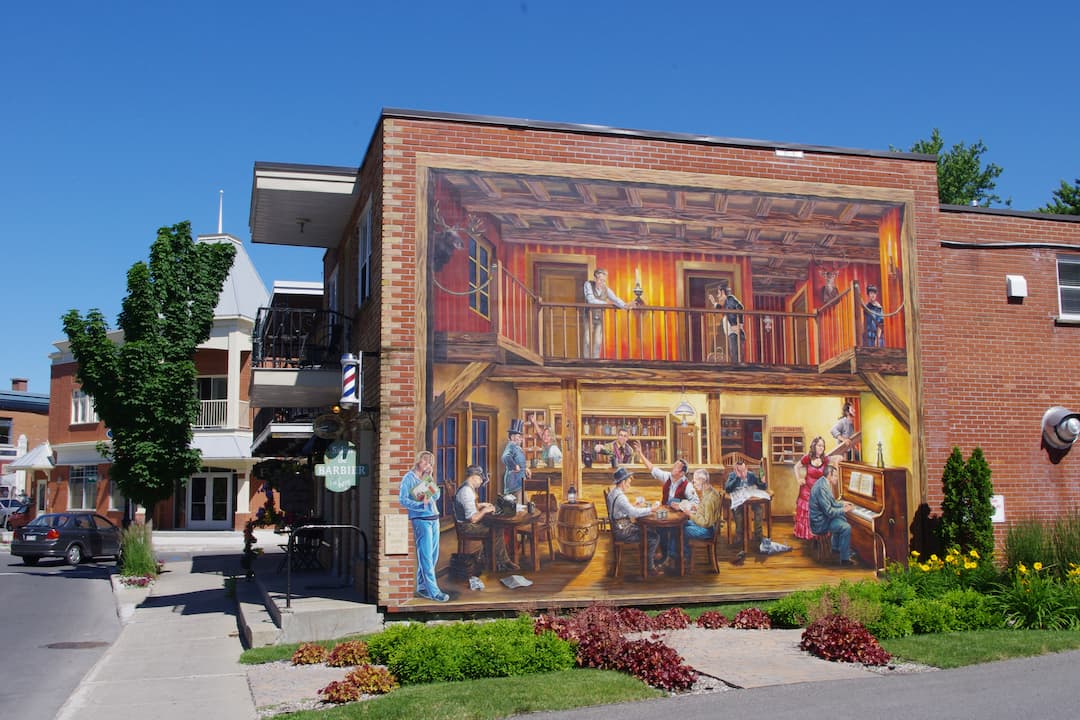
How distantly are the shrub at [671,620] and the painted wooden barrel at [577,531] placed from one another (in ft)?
4.35

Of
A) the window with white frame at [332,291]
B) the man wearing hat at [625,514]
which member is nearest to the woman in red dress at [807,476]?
the man wearing hat at [625,514]

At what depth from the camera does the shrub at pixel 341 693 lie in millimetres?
8594

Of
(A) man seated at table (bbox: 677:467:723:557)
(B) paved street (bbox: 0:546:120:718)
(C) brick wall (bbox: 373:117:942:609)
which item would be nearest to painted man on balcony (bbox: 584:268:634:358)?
(C) brick wall (bbox: 373:117:942:609)

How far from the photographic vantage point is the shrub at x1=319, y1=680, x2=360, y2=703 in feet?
28.2

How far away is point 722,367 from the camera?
14016 millimetres

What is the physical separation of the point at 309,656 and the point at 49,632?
6.09 metres

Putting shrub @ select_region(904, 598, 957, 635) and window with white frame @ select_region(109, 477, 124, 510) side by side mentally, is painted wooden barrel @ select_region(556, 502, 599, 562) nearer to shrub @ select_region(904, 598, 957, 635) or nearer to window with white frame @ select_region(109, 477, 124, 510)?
shrub @ select_region(904, 598, 957, 635)

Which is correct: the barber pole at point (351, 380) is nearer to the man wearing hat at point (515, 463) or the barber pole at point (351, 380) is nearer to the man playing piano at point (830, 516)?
the man wearing hat at point (515, 463)

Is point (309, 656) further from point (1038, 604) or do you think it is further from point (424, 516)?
point (1038, 604)

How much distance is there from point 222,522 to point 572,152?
2909cm

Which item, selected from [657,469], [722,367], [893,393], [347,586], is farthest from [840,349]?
[347,586]

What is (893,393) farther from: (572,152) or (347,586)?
(347,586)

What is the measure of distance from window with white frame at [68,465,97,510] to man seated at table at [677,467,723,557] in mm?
33761

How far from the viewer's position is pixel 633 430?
13.5m
